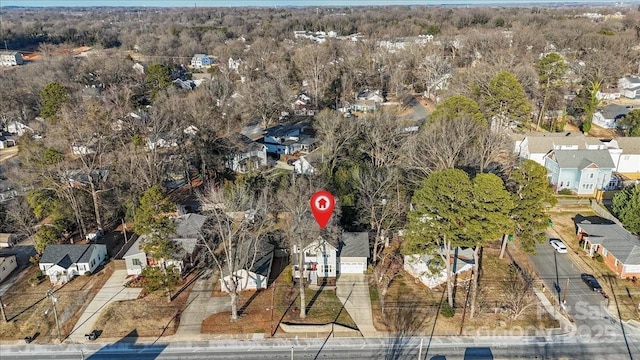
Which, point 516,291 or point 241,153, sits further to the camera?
point 241,153

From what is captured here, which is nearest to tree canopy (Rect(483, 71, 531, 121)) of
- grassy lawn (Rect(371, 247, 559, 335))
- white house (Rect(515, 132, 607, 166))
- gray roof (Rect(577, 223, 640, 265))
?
white house (Rect(515, 132, 607, 166))

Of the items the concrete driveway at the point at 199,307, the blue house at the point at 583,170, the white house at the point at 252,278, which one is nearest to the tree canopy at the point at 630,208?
the blue house at the point at 583,170

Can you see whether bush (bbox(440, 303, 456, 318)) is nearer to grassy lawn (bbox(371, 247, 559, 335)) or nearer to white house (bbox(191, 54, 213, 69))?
grassy lawn (bbox(371, 247, 559, 335))

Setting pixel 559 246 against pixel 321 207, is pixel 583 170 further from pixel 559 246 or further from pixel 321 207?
pixel 321 207

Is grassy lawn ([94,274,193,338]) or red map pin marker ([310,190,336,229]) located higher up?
red map pin marker ([310,190,336,229])

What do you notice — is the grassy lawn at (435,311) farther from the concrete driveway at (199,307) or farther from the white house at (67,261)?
the white house at (67,261)

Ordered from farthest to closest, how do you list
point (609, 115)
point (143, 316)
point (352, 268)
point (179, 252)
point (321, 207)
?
point (609, 115)
point (352, 268)
point (179, 252)
point (143, 316)
point (321, 207)

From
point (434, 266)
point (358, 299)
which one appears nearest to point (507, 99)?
point (434, 266)
